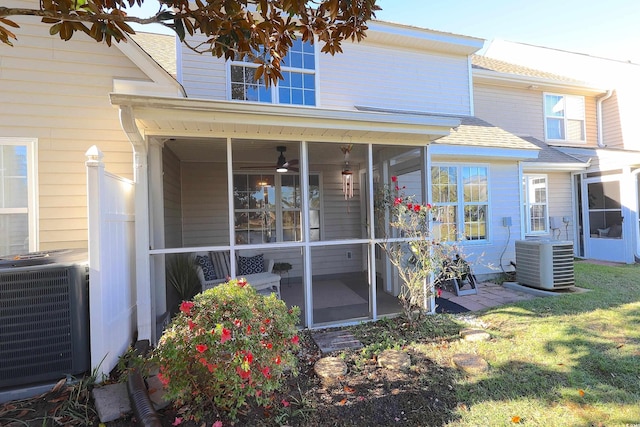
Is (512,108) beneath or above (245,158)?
above

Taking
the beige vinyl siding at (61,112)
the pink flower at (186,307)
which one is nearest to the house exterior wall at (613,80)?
the pink flower at (186,307)

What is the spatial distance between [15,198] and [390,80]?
7.03 m

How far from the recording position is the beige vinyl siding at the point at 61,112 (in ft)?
12.2

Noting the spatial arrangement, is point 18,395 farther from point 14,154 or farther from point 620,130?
point 620,130

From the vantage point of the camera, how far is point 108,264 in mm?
2877

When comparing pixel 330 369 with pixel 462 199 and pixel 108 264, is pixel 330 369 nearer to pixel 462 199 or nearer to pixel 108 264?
pixel 108 264

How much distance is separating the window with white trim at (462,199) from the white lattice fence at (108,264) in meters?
5.81

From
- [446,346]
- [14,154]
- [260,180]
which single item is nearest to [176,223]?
[260,180]

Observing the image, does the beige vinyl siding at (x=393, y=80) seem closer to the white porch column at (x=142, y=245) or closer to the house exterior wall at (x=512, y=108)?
the house exterior wall at (x=512, y=108)

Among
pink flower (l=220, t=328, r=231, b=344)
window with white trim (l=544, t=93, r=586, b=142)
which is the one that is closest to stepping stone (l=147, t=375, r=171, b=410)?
pink flower (l=220, t=328, r=231, b=344)

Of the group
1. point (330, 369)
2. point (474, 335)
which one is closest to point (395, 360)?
point (330, 369)

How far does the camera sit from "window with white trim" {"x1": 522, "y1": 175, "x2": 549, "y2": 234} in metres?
8.30

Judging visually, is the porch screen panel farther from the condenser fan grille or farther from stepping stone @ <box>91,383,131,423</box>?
the condenser fan grille

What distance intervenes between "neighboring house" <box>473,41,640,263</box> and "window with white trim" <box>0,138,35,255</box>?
32.1ft
